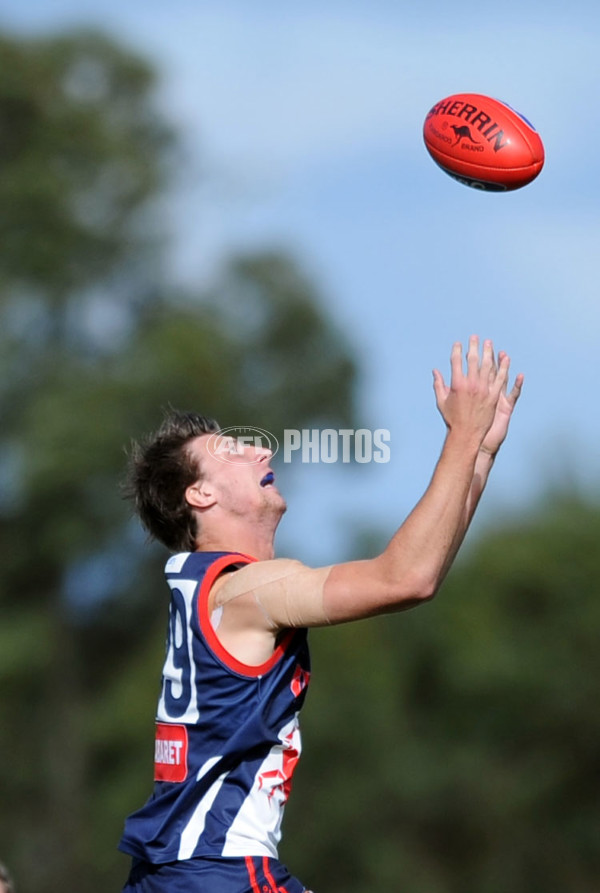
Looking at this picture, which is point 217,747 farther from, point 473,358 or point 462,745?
point 462,745

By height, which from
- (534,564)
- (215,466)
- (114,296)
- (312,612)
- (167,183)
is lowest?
(312,612)

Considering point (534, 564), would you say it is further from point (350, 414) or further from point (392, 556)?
point (392, 556)

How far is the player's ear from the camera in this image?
4715mm

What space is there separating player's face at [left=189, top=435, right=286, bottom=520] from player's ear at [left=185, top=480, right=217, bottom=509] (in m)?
0.01

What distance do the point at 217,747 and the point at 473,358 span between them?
143cm

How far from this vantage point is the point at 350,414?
2458 centimetres

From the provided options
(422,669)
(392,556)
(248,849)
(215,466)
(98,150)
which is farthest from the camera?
(98,150)

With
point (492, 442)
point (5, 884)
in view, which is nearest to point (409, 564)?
point (492, 442)

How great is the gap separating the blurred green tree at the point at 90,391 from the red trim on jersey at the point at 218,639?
17885mm

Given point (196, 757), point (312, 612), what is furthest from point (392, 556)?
point (196, 757)

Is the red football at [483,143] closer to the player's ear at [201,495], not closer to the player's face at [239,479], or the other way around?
the player's face at [239,479]

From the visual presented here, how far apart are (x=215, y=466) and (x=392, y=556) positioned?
104 cm

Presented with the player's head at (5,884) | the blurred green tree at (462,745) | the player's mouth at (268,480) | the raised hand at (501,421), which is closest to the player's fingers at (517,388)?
the raised hand at (501,421)

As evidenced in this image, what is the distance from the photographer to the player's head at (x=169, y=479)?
15.6 feet
